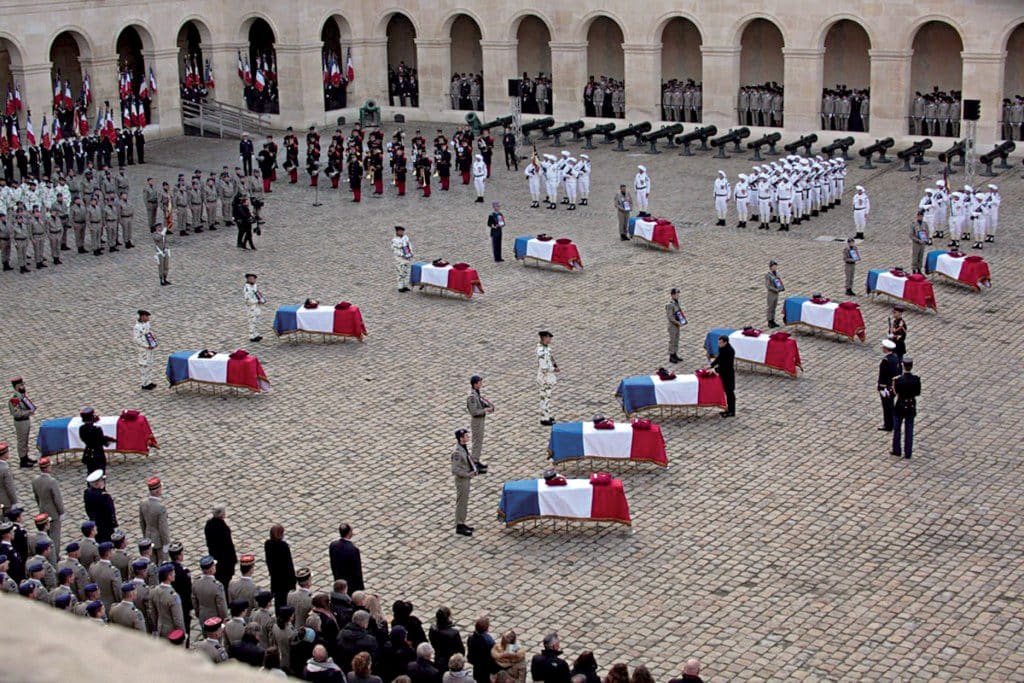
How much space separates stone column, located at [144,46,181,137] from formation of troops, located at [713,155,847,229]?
18619mm

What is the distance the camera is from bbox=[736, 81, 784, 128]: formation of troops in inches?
1598

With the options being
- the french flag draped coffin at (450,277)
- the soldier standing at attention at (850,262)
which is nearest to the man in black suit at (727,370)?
the soldier standing at attention at (850,262)

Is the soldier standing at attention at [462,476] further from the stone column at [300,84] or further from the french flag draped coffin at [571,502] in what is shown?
the stone column at [300,84]

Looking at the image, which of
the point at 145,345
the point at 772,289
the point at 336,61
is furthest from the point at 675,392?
the point at 336,61

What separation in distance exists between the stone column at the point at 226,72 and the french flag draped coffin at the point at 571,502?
3139cm

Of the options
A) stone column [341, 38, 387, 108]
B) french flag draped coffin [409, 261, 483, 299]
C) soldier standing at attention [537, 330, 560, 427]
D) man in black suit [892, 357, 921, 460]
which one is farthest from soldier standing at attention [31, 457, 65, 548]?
stone column [341, 38, 387, 108]

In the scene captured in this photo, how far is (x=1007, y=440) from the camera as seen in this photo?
1808 cm

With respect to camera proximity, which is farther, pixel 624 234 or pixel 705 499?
pixel 624 234

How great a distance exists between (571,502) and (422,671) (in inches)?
192

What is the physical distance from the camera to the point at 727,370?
19.0 meters

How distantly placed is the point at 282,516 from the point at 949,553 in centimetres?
728

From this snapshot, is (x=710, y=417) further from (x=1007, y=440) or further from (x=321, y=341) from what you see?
(x=321, y=341)

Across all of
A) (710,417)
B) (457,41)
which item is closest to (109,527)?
(710,417)

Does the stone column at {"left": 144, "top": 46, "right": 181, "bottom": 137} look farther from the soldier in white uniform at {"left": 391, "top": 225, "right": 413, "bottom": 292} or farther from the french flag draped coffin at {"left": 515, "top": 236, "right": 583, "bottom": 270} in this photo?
the soldier in white uniform at {"left": 391, "top": 225, "right": 413, "bottom": 292}
